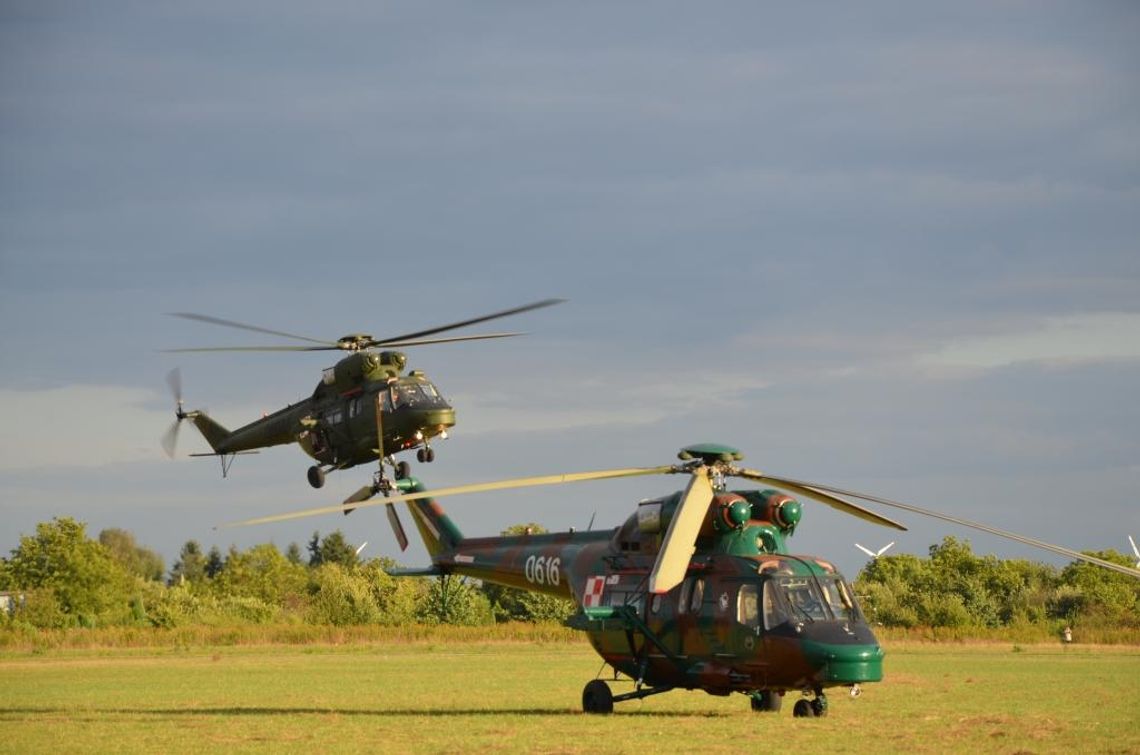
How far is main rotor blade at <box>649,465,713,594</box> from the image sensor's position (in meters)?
21.9

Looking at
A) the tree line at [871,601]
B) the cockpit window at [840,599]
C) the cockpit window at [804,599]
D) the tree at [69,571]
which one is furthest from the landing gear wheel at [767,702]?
the tree at [69,571]

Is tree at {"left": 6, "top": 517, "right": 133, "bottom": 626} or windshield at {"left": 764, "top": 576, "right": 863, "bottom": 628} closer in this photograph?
windshield at {"left": 764, "top": 576, "right": 863, "bottom": 628}

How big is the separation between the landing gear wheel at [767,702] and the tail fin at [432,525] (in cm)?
847

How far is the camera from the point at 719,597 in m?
24.4

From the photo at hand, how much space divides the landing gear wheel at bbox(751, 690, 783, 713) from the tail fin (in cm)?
847

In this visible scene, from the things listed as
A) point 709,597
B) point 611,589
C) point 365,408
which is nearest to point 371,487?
point 365,408

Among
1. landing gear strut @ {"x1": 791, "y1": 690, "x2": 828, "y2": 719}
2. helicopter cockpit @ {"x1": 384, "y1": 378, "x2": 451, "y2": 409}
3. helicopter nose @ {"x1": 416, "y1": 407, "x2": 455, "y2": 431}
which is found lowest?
landing gear strut @ {"x1": 791, "y1": 690, "x2": 828, "y2": 719}

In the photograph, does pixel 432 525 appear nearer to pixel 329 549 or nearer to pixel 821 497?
pixel 821 497

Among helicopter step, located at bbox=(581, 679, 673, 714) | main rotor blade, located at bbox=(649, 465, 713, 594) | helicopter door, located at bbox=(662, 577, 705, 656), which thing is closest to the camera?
main rotor blade, located at bbox=(649, 465, 713, 594)

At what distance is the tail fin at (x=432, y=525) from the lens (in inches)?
1282

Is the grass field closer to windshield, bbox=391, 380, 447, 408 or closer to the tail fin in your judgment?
the tail fin

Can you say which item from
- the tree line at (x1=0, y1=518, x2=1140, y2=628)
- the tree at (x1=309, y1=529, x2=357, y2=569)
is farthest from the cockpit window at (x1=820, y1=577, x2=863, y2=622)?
the tree at (x1=309, y1=529, x2=357, y2=569)

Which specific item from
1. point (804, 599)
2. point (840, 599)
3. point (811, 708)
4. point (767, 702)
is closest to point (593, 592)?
point (767, 702)

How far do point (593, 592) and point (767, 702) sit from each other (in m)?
3.59
